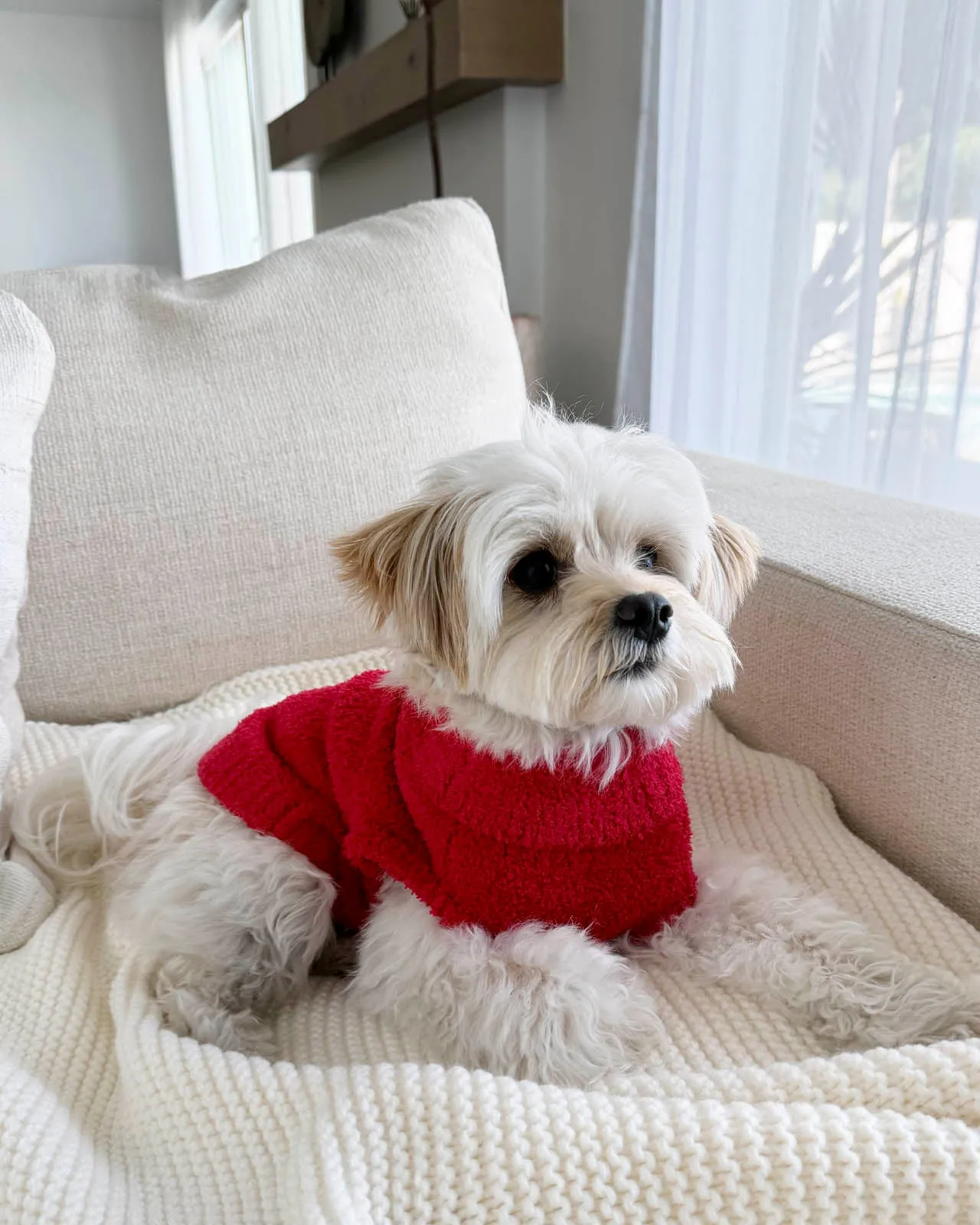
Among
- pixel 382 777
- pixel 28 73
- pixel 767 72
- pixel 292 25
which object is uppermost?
pixel 28 73

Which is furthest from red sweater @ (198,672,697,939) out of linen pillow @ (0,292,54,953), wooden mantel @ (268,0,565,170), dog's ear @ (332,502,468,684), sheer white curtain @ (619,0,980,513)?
wooden mantel @ (268,0,565,170)

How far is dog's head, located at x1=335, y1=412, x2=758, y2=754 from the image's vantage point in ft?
2.99

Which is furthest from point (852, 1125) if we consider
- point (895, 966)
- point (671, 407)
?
point (671, 407)

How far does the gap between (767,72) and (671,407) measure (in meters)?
0.64

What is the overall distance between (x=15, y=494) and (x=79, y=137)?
313 inches

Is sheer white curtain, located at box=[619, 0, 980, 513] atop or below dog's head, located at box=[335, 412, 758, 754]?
atop

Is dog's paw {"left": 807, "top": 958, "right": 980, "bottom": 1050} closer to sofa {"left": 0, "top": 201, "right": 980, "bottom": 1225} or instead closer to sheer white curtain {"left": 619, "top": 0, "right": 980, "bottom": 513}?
sofa {"left": 0, "top": 201, "right": 980, "bottom": 1225}

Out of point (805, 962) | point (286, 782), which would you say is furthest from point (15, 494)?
point (805, 962)

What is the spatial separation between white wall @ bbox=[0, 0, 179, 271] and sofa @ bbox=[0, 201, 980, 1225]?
7081 millimetres

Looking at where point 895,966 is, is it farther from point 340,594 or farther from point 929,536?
point 340,594

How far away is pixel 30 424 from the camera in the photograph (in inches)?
44.2

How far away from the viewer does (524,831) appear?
955mm

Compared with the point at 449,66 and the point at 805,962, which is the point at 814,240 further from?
the point at 805,962

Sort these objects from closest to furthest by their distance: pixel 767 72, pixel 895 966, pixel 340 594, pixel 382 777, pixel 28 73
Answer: pixel 895 966 < pixel 382 777 < pixel 340 594 < pixel 767 72 < pixel 28 73
